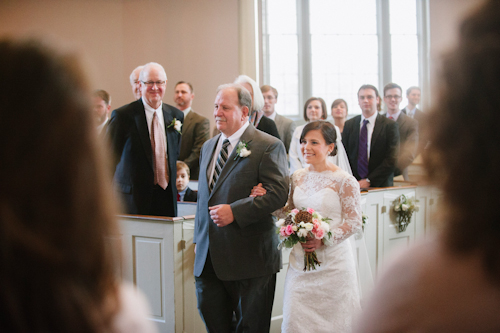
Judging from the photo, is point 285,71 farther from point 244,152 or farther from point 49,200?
point 49,200

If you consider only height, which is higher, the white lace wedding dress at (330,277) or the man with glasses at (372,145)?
the man with glasses at (372,145)

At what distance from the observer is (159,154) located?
4.43 metres

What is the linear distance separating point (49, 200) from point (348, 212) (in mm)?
3330

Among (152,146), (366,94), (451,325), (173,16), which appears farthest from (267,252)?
(173,16)

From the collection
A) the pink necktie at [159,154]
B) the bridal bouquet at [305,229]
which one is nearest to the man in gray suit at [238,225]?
the bridal bouquet at [305,229]

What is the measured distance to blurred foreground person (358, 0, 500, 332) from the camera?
0.81 metres

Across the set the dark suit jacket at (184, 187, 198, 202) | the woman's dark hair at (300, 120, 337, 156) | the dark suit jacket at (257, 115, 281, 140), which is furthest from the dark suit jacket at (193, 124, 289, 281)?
the dark suit jacket at (184, 187, 198, 202)

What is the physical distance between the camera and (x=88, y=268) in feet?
2.55

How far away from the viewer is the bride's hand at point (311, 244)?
3.72 m

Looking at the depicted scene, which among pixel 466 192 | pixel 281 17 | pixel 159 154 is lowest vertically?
pixel 466 192

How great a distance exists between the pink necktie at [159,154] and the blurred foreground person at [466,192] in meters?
3.72

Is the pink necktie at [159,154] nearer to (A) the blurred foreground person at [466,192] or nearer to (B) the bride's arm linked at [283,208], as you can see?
(B) the bride's arm linked at [283,208]

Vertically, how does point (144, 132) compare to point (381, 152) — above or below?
above

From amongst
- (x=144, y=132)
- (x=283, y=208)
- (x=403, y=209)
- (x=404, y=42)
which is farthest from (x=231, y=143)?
(x=404, y=42)
